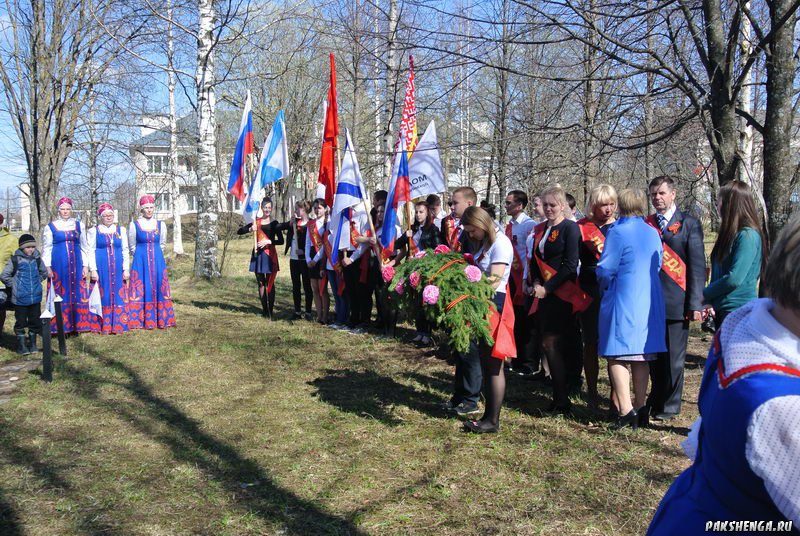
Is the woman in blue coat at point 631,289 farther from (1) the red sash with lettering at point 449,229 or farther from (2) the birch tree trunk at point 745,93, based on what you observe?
(1) the red sash with lettering at point 449,229

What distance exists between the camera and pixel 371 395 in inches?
263

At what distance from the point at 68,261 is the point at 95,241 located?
0.46 meters

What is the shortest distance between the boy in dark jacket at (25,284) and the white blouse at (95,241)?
0.81m

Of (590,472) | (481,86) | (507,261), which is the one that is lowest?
(590,472)

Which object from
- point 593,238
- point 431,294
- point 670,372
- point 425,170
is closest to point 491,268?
point 431,294

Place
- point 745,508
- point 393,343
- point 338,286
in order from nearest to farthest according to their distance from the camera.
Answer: point 745,508
point 393,343
point 338,286

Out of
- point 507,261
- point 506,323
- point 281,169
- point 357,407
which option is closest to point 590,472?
point 506,323

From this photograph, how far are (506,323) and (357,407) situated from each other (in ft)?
6.01

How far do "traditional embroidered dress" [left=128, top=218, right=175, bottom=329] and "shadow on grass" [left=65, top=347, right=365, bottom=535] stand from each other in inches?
108

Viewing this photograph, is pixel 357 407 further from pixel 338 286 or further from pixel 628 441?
pixel 338 286

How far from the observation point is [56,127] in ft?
49.1

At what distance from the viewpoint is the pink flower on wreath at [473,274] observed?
Answer: 503 cm

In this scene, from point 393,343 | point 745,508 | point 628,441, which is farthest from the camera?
point 393,343

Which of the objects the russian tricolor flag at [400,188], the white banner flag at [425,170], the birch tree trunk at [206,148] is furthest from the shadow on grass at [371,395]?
the birch tree trunk at [206,148]
